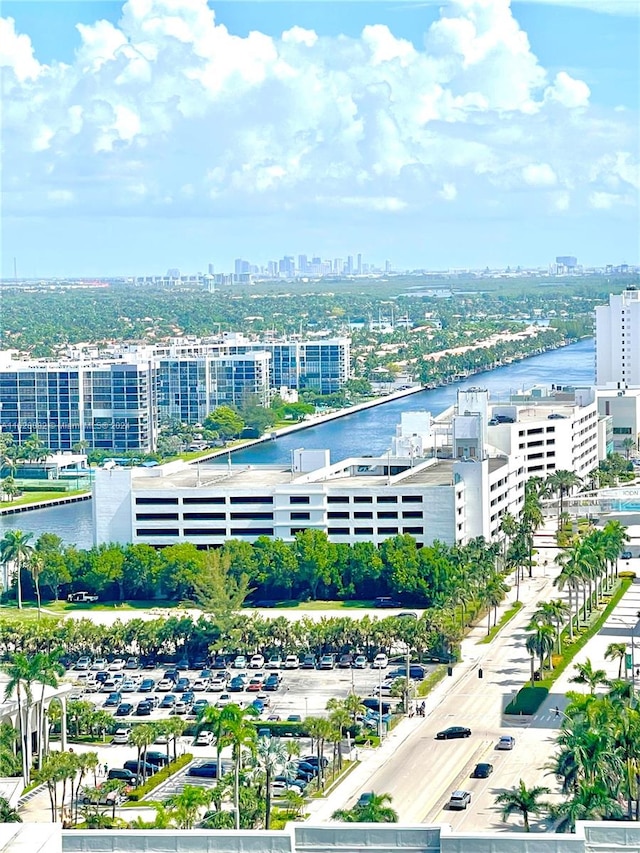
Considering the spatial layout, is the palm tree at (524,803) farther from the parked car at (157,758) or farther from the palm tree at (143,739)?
the parked car at (157,758)

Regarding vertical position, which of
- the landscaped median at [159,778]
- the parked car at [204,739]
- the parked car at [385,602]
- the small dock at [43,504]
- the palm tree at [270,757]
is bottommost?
the small dock at [43,504]

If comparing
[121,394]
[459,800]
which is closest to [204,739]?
[459,800]

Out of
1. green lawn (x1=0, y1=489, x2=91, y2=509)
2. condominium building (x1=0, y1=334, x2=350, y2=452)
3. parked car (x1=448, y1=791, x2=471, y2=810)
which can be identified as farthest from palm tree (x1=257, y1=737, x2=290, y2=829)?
condominium building (x1=0, y1=334, x2=350, y2=452)

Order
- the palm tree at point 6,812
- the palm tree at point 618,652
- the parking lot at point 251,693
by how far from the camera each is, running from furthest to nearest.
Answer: the palm tree at point 618,652 < the parking lot at point 251,693 < the palm tree at point 6,812

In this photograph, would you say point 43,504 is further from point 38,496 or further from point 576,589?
point 576,589

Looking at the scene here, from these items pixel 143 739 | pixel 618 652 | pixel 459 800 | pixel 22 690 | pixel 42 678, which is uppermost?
pixel 42 678

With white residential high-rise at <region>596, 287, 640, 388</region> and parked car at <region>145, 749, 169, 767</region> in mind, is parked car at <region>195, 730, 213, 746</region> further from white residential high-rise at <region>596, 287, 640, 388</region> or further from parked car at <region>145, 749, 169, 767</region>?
white residential high-rise at <region>596, 287, 640, 388</region>

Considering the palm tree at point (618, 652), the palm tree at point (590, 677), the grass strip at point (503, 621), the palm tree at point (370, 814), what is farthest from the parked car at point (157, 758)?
the grass strip at point (503, 621)
